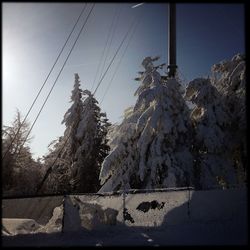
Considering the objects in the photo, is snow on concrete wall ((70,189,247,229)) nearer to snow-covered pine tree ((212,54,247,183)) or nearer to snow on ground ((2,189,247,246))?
snow on ground ((2,189,247,246))

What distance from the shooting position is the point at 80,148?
3281 centimetres

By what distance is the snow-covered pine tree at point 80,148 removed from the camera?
31500mm

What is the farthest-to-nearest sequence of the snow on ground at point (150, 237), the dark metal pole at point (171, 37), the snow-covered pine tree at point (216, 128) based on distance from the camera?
the dark metal pole at point (171, 37)
the snow-covered pine tree at point (216, 128)
the snow on ground at point (150, 237)

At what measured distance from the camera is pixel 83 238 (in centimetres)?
1037

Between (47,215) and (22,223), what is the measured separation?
120 inches

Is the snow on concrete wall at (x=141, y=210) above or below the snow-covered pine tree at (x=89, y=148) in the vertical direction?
below

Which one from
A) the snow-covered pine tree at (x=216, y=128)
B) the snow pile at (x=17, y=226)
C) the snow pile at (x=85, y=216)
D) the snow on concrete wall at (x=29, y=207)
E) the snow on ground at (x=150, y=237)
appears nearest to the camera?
the snow on ground at (x=150, y=237)

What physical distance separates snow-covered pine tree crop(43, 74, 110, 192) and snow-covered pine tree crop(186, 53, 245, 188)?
14.3 metres

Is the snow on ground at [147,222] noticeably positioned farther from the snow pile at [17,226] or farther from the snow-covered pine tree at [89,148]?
the snow-covered pine tree at [89,148]

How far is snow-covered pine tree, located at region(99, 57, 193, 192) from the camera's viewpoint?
19.2 meters

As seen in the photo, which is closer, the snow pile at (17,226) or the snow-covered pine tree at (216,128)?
the snow pile at (17,226)

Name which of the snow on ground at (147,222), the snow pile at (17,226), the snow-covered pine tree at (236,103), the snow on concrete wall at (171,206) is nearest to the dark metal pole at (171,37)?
the snow-covered pine tree at (236,103)

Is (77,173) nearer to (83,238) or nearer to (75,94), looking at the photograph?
(75,94)

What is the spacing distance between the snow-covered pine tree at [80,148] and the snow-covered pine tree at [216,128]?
14.3 m
